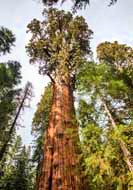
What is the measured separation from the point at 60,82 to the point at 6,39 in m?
12.2

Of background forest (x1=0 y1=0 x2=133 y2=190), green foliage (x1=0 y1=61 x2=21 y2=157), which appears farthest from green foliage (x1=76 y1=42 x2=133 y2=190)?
green foliage (x1=0 y1=61 x2=21 y2=157)

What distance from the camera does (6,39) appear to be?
1869 centimetres

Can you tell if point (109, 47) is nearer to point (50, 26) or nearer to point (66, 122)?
point (50, 26)

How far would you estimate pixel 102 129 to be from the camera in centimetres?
570

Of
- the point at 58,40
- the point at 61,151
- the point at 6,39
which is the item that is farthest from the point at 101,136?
the point at 6,39

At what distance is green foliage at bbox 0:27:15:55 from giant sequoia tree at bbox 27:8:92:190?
6.73 meters

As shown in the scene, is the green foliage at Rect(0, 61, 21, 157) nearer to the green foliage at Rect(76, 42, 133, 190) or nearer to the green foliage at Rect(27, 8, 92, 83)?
the green foliage at Rect(27, 8, 92, 83)

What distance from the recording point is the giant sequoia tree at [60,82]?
486 centimetres

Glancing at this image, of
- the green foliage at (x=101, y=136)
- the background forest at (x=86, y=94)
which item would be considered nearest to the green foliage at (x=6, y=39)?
the background forest at (x=86, y=94)

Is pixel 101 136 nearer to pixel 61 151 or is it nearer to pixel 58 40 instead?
pixel 61 151

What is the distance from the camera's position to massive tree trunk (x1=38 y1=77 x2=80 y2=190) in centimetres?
466

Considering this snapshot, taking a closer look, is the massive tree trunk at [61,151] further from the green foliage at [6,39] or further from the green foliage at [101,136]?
the green foliage at [6,39]

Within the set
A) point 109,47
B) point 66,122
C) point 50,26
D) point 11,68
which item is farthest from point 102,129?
point 11,68

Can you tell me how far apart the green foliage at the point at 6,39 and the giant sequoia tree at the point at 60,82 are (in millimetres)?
6727
